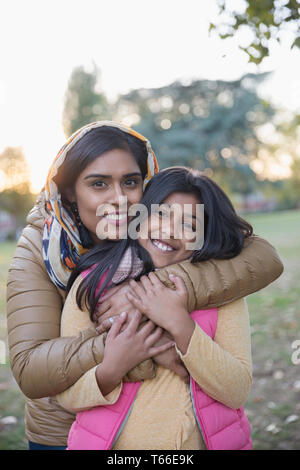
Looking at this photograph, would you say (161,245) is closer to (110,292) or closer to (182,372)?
(110,292)

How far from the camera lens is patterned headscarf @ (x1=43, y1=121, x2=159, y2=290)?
7.18ft

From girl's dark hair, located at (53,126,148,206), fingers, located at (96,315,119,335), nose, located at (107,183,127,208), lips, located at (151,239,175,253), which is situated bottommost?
fingers, located at (96,315,119,335)

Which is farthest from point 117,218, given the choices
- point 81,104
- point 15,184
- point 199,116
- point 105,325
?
point 81,104

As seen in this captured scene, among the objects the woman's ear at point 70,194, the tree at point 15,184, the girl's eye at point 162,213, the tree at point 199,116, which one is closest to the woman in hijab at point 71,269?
the woman's ear at point 70,194

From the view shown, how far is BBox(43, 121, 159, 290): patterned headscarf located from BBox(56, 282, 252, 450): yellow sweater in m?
0.57

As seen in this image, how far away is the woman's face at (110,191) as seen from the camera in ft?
7.24

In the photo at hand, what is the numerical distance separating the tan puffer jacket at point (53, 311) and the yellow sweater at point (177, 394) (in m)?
0.10

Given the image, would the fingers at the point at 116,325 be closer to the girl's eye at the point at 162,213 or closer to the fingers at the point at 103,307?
the fingers at the point at 103,307

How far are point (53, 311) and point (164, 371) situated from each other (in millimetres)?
577

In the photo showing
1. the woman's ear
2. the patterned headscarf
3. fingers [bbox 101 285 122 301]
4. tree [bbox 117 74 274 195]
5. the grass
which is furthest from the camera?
tree [bbox 117 74 274 195]

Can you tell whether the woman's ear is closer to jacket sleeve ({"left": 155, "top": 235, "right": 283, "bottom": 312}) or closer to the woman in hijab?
the woman in hijab

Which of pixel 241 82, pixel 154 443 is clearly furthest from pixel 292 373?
pixel 241 82

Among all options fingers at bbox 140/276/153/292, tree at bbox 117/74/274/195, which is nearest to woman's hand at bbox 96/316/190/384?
fingers at bbox 140/276/153/292

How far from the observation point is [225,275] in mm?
2002
